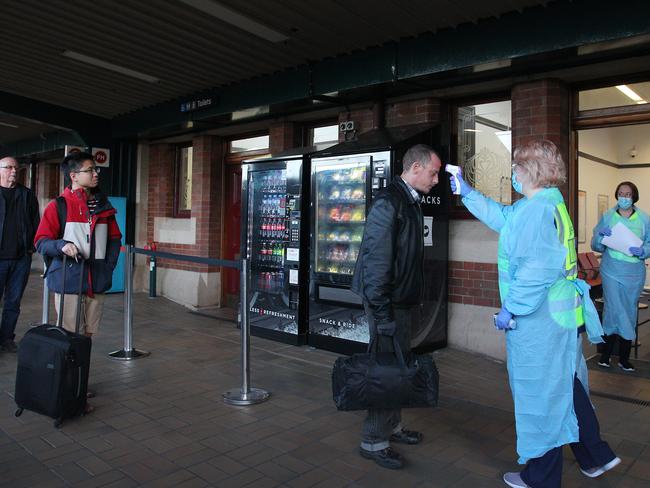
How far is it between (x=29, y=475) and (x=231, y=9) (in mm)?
4252

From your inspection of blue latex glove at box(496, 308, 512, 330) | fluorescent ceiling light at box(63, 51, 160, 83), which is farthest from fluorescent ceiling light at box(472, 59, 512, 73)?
fluorescent ceiling light at box(63, 51, 160, 83)

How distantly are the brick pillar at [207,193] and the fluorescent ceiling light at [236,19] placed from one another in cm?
376

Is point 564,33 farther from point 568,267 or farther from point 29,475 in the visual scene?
point 29,475

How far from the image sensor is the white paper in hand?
18.3 ft

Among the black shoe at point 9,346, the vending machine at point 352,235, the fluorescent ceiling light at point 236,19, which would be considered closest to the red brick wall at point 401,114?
the vending machine at point 352,235

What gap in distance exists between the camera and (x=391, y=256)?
10.9ft

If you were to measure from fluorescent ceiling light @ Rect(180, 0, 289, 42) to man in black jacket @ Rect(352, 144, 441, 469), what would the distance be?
292 centimetres

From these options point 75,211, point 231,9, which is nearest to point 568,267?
point 75,211

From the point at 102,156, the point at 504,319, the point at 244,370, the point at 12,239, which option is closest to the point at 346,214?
the point at 244,370

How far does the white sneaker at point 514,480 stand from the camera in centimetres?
307

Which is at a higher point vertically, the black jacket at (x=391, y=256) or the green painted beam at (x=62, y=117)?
the green painted beam at (x=62, y=117)

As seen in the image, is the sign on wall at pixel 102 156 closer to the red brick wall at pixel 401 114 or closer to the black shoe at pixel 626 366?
the red brick wall at pixel 401 114

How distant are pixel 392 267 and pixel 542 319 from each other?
89 cm

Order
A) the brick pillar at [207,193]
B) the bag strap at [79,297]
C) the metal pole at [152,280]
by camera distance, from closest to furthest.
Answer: the bag strap at [79,297] → the brick pillar at [207,193] → the metal pole at [152,280]
